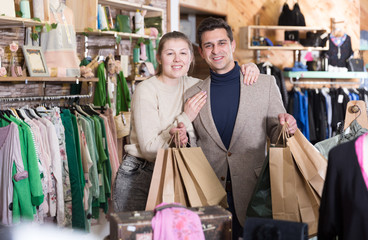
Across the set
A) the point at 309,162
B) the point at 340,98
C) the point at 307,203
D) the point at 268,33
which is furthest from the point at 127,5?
the point at 307,203

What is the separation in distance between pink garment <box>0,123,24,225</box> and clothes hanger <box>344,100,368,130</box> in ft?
7.40

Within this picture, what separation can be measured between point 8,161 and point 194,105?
1.75m

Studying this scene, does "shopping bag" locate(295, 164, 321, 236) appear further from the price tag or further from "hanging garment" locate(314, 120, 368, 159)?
the price tag

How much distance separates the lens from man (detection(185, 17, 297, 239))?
2.30m

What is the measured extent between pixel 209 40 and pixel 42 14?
7.16 ft

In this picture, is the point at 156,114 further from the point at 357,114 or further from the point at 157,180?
the point at 357,114

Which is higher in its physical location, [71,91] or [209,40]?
[209,40]

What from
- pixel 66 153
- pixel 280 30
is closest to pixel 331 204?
pixel 66 153

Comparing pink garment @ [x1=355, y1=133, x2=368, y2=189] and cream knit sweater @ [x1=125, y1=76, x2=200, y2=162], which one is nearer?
pink garment @ [x1=355, y1=133, x2=368, y2=189]

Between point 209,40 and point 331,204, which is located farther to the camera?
point 209,40

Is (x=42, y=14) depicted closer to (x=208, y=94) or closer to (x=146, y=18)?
(x=146, y=18)

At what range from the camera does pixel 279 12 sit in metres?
7.70

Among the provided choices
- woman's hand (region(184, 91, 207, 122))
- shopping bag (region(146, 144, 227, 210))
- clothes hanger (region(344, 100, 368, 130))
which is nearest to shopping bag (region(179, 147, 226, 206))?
shopping bag (region(146, 144, 227, 210))

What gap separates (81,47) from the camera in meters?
4.89
